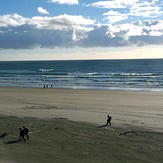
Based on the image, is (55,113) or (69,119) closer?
(69,119)

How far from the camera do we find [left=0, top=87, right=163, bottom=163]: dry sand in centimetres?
1686

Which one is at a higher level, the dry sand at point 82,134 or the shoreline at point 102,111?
the shoreline at point 102,111

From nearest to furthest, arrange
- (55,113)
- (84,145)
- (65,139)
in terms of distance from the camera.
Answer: (84,145) < (65,139) < (55,113)

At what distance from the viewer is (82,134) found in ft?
69.8

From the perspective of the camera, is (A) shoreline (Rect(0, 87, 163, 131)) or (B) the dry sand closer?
(B) the dry sand

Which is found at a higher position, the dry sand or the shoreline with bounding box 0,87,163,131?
the shoreline with bounding box 0,87,163,131

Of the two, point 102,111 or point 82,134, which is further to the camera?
point 102,111

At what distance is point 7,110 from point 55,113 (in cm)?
467

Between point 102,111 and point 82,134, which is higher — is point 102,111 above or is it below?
above

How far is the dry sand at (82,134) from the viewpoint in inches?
664

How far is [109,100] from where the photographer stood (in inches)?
1548

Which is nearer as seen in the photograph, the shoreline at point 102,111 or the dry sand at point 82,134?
the dry sand at point 82,134

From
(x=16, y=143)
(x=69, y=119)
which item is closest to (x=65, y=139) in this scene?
(x=16, y=143)

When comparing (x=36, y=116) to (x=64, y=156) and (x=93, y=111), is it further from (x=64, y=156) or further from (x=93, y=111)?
(x=64, y=156)
